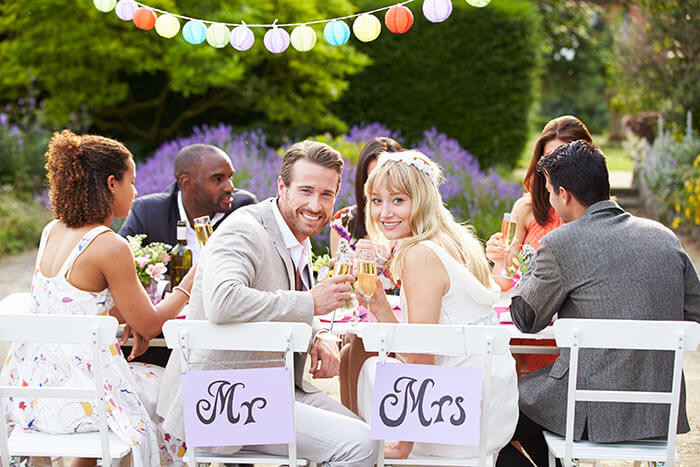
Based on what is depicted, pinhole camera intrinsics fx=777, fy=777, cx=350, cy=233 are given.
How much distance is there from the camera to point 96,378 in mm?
2473

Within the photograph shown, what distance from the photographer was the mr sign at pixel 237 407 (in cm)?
241

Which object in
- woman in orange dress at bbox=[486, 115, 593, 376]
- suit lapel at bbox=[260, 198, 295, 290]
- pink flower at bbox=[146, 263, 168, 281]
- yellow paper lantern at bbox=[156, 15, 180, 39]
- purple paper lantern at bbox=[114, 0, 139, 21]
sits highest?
purple paper lantern at bbox=[114, 0, 139, 21]

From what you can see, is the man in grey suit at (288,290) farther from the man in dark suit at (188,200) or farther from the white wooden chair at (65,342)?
the man in dark suit at (188,200)

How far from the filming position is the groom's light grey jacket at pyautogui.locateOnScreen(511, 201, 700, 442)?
8.74 ft

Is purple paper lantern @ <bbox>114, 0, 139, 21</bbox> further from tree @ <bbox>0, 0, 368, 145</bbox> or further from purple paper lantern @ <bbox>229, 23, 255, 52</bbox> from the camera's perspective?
tree @ <bbox>0, 0, 368, 145</bbox>

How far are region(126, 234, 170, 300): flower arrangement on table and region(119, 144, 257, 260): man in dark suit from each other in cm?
77

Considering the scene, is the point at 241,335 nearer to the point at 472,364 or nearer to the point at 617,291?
the point at 472,364

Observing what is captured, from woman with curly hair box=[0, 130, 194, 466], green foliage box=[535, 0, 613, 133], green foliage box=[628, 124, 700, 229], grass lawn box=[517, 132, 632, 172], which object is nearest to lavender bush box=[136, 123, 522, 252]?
green foliage box=[628, 124, 700, 229]

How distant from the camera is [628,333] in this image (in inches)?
95.1

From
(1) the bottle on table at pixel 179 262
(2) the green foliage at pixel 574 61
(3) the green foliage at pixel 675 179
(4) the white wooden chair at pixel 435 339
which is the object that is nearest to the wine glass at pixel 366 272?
(4) the white wooden chair at pixel 435 339

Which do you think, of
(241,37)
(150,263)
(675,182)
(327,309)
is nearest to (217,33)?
(241,37)

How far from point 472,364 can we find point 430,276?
1.13 ft

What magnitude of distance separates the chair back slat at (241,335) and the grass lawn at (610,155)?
10959 millimetres

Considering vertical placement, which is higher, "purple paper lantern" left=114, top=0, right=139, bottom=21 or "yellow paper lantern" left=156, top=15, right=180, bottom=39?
"purple paper lantern" left=114, top=0, right=139, bottom=21
